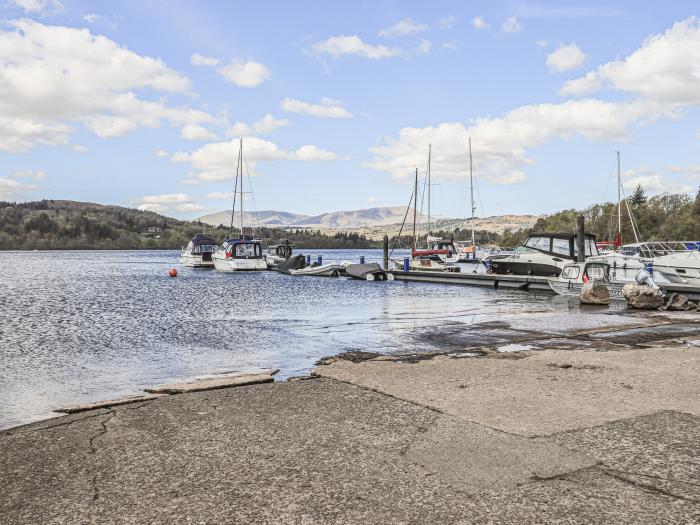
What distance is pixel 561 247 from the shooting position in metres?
34.2

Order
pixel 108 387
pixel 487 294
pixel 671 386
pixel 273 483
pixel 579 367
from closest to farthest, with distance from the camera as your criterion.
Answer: pixel 273 483 → pixel 671 386 → pixel 579 367 → pixel 108 387 → pixel 487 294

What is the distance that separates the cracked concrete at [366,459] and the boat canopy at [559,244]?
28.2 meters

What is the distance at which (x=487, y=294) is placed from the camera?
30.6 metres

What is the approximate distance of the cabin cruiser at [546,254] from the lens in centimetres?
3383

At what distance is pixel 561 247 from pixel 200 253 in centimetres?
4496

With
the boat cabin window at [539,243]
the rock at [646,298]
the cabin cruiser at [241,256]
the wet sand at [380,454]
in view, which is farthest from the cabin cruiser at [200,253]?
the wet sand at [380,454]

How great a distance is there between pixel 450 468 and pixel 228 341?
461 inches

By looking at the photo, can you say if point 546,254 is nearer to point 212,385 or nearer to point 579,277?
point 579,277

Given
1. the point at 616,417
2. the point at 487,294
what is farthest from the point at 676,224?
the point at 616,417

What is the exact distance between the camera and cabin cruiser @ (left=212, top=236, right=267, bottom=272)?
54.6 metres

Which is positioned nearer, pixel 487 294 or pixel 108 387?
pixel 108 387

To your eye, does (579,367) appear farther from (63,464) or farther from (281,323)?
(281,323)

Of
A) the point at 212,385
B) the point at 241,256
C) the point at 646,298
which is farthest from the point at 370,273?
the point at 212,385

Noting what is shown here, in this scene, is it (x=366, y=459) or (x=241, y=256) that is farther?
(x=241, y=256)
